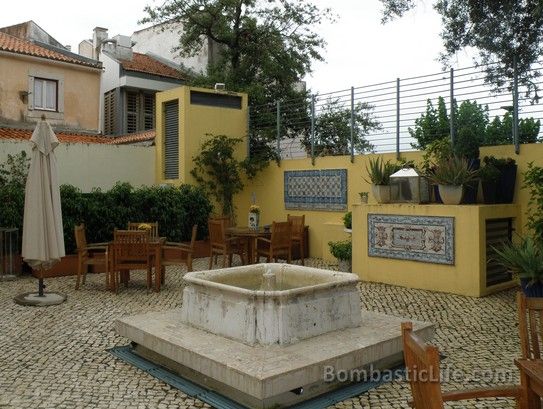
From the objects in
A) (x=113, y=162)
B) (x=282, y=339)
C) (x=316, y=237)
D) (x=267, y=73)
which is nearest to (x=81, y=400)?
(x=282, y=339)

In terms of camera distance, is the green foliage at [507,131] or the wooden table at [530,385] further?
the green foliage at [507,131]

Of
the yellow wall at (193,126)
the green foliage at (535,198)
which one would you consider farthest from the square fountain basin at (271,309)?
the yellow wall at (193,126)

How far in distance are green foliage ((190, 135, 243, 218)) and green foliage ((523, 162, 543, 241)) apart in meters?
6.31

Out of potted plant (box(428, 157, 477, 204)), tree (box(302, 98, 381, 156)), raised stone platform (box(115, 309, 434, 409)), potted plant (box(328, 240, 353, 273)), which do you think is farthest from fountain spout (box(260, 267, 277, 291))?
tree (box(302, 98, 381, 156))

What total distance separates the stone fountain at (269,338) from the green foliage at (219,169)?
275 inches

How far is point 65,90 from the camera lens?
56.3ft

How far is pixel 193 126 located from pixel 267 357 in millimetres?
8767

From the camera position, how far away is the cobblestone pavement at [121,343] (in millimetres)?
3715

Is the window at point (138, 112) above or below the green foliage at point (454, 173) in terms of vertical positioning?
above

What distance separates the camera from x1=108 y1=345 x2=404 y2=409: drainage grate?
142 inches

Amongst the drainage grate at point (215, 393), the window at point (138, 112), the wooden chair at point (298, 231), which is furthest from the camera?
the window at point (138, 112)

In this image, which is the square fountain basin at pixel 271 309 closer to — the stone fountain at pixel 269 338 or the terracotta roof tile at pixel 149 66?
the stone fountain at pixel 269 338

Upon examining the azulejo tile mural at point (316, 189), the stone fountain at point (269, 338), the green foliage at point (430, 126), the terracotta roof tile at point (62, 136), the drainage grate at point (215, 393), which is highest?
the terracotta roof tile at point (62, 136)

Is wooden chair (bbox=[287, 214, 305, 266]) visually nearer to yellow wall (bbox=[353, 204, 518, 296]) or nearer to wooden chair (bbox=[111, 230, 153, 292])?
yellow wall (bbox=[353, 204, 518, 296])
